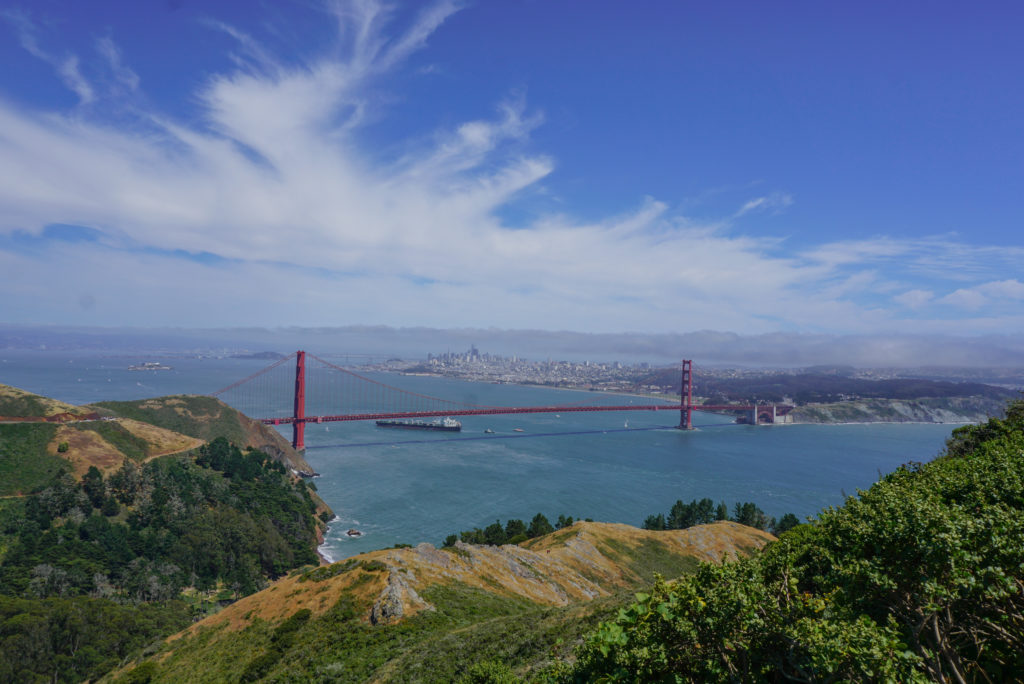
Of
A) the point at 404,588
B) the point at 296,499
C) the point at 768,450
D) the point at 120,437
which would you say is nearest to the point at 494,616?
the point at 404,588

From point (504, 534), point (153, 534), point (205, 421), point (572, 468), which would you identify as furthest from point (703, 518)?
point (205, 421)

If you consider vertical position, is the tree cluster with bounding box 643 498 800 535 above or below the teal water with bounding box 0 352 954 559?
above

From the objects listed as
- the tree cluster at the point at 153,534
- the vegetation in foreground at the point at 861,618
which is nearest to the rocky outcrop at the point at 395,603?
the vegetation in foreground at the point at 861,618

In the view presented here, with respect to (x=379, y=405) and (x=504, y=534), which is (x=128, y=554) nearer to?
(x=504, y=534)

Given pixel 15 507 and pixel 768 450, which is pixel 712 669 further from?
pixel 768 450

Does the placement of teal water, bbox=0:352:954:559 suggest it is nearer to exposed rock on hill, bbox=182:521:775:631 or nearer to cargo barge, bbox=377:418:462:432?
cargo barge, bbox=377:418:462:432

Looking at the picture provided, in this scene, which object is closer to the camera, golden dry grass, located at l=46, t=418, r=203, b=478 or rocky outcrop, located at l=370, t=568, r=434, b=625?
rocky outcrop, located at l=370, t=568, r=434, b=625

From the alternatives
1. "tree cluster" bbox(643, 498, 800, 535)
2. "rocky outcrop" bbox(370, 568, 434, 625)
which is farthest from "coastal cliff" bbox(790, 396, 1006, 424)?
"rocky outcrop" bbox(370, 568, 434, 625)
